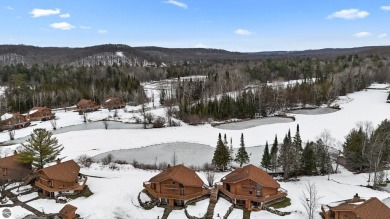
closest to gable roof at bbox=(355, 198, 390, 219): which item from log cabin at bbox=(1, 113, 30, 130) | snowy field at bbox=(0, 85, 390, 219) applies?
snowy field at bbox=(0, 85, 390, 219)

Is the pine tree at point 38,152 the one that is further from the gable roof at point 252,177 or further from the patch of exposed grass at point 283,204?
the patch of exposed grass at point 283,204

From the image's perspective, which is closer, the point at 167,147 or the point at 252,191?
the point at 252,191

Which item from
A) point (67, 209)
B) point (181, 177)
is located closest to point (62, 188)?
point (67, 209)

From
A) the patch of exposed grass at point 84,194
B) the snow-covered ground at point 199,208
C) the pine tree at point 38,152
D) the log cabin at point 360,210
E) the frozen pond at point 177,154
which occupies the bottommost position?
the frozen pond at point 177,154

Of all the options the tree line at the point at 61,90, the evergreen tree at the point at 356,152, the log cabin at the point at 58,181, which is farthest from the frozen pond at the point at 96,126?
the evergreen tree at the point at 356,152

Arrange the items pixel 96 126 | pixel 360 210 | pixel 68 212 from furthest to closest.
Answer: pixel 96 126 < pixel 68 212 < pixel 360 210

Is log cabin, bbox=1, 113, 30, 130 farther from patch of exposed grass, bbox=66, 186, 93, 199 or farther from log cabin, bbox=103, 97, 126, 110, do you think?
patch of exposed grass, bbox=66, 186, 93, 199

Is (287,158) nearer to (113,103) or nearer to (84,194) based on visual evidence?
(84,194)
